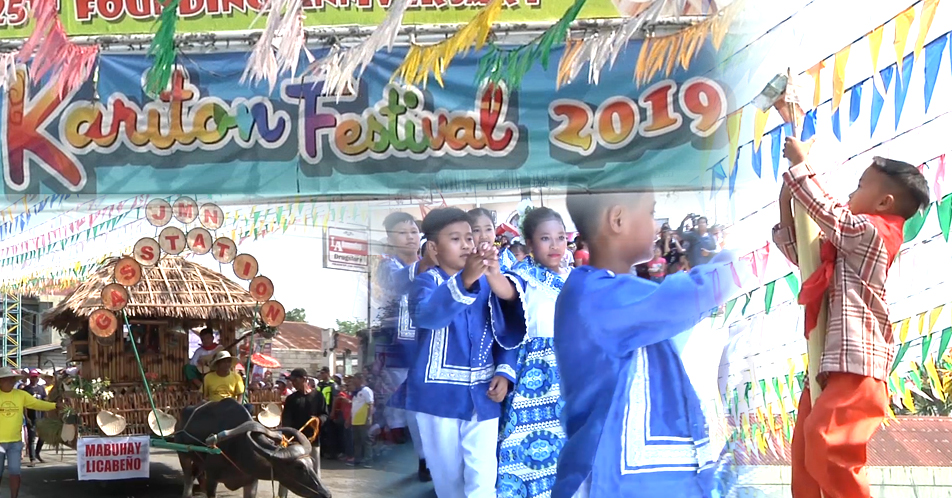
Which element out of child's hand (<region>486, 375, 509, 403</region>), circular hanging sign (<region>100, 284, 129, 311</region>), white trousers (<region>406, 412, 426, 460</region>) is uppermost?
circular hanging sign (<region>100, 284, 129, 311</region>)

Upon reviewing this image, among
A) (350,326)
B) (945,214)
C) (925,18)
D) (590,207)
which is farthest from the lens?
(350,326)

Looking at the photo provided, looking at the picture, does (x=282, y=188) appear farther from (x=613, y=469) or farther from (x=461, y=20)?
(x=613, y=469)

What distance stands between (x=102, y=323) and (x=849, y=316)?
13.9 ft

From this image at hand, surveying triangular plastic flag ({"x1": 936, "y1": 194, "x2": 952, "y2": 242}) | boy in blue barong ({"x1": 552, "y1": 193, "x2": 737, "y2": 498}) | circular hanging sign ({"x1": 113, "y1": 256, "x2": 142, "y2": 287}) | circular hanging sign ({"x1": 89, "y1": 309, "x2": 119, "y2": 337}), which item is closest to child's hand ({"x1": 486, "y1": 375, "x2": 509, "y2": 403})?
boy in blue barong ({"x1": 552, "y1": 193, "x2": 737, "y2": 498})

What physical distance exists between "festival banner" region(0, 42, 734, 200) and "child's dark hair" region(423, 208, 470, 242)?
2.8 inches

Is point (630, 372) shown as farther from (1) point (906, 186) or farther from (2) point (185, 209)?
(2) point (185, 209)

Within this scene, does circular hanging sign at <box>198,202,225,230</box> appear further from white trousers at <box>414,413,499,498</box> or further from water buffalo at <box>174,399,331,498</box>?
white trousers at <box>414,413,499,498</box>

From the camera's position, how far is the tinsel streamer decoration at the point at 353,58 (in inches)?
127

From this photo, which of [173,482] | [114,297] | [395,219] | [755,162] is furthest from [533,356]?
[173,482]

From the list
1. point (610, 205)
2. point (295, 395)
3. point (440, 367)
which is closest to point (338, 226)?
point (440, 367)

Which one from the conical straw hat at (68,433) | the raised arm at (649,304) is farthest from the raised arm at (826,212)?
the conical straw hat at (68,433)

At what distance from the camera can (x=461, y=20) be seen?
3.44m

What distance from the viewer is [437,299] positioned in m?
3.29

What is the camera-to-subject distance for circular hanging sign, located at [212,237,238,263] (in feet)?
17.6
